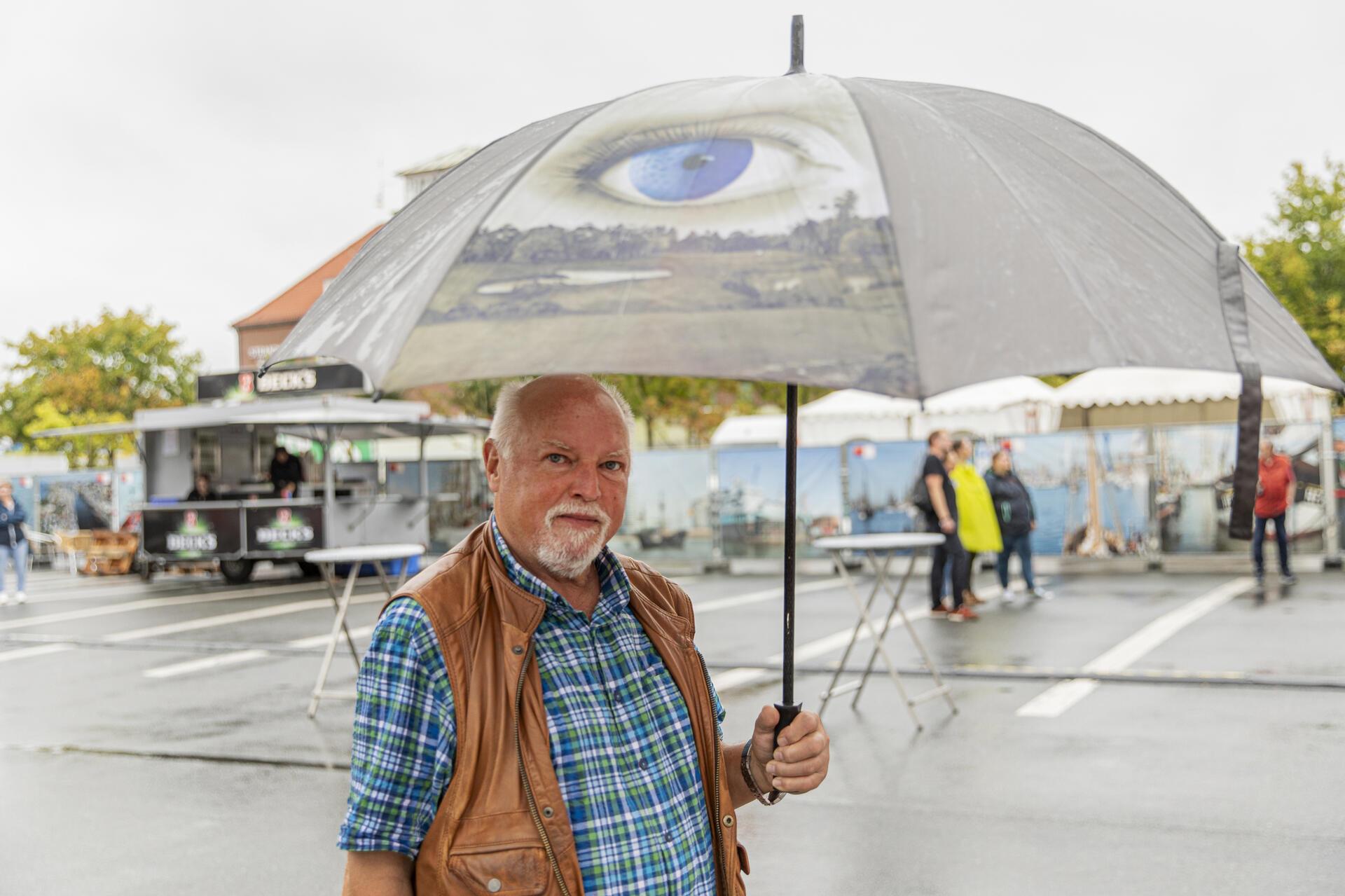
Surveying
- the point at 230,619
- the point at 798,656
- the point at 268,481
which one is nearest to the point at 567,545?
the point at 798,656

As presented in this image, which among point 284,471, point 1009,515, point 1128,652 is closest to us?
point 1128,652

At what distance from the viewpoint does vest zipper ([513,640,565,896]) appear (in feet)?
6.48

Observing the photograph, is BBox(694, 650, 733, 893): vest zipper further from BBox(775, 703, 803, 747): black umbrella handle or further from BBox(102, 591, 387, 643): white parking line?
BBox(102, 591, 387, 643): white parking line

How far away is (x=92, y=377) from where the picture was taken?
160ft

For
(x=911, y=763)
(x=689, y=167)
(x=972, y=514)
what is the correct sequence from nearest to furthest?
(x=689, y=167)
(x=911, y=763)
(x=972, y=514)

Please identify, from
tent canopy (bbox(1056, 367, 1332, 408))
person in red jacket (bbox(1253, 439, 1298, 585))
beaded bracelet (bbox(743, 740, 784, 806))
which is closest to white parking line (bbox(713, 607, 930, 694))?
person in red jacket (bbox(1253, 439, 1298, 585))

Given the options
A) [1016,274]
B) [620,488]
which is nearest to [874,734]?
[620,488]

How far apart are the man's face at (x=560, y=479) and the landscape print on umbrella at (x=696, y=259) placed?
424 mm

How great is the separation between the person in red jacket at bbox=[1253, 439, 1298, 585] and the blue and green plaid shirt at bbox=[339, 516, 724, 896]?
46.0 feet

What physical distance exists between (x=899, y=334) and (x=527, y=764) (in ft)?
2.92

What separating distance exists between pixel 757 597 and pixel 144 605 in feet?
26.5

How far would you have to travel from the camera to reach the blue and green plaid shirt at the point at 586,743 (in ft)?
6.45

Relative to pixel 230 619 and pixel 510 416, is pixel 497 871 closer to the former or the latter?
pixel 510 416

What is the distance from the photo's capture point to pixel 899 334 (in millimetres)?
1719
